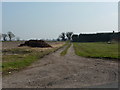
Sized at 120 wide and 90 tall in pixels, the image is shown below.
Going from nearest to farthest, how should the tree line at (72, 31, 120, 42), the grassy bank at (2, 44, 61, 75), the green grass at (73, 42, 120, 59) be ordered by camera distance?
1. the grassy bank at (2, 44, 61, 75)
2. the green grass at (73, 42, 120, 59)
3. the tree line at (72, 31, 120, 42)

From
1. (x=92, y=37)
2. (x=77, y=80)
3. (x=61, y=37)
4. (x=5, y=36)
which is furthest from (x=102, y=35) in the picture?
(x=77, y=80)

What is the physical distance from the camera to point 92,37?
151000mm

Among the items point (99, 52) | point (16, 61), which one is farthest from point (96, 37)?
point (16, 61)

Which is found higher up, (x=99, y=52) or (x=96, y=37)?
(x=99, y=52)

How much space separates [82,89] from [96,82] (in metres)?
1.92

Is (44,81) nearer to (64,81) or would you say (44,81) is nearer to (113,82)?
(64,81)

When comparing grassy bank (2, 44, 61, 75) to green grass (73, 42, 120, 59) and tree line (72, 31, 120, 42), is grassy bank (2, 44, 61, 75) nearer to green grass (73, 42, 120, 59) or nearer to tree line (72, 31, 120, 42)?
green grass (73, 42, 120, 59)

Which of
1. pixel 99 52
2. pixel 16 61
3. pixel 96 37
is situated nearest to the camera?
pixel 16 61

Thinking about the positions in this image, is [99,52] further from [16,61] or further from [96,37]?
[96,37]

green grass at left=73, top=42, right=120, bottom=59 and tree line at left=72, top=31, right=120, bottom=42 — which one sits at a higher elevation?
green grass at left=73, top=42, right=120, bottom=59

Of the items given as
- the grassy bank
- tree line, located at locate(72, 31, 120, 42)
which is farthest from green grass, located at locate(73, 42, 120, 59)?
tree line, located at locate(72, 31, 120, 42)

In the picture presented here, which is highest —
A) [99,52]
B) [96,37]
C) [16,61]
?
[16,61]

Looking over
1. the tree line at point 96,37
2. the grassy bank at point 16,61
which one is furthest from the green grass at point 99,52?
the tree line at point 96,37

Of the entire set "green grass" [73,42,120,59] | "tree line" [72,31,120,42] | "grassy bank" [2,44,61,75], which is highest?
"grassy bank" [2,44,61,75]
